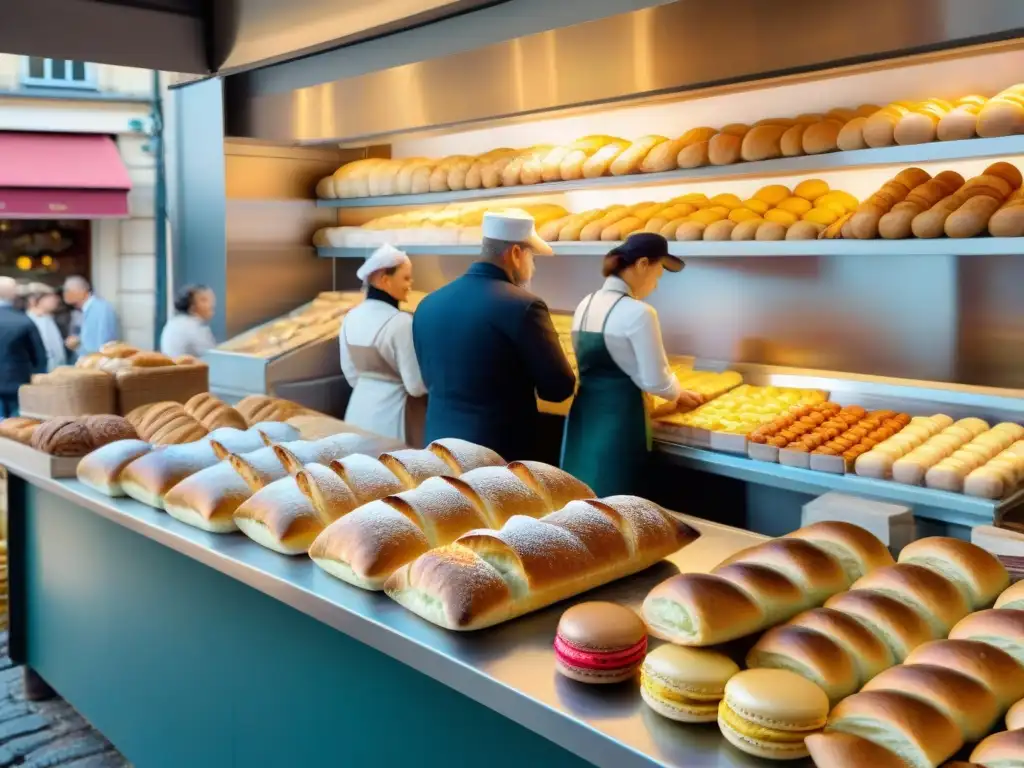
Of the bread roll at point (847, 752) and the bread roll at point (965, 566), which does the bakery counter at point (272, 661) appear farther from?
the bread roll at point (965, 566)

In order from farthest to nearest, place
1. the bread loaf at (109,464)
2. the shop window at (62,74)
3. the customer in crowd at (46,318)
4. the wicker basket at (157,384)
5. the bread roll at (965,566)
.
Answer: the shop window at (62,74), the customer in crowd at (46,318), the wicker basket at (157,384), the bread loaf at (109,464), the bread roll at (965,566)

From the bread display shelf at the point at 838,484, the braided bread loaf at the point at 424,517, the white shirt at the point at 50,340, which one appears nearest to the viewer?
the braided bread loaf at the point at 424,517

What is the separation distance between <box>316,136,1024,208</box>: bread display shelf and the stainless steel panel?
44 cm

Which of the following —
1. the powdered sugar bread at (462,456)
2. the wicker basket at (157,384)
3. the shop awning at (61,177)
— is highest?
the shop awning at (61,177)

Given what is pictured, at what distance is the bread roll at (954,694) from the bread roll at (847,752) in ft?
0.32

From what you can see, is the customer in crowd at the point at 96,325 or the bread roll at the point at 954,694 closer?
the bread roll at the point at 954,694

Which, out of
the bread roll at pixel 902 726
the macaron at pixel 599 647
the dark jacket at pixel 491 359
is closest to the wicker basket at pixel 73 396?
the dark jacket at pixel 491 359

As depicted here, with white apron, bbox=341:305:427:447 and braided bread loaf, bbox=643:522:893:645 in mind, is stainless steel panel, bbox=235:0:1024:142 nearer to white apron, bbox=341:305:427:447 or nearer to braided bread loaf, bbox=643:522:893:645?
white apron, bbox=341:305:427:447

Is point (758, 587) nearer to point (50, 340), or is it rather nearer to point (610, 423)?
point (610, 423)

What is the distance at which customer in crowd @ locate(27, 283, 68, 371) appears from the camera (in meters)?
8.02

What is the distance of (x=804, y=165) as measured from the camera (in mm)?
3348

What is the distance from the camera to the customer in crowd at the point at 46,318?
26.3 ft

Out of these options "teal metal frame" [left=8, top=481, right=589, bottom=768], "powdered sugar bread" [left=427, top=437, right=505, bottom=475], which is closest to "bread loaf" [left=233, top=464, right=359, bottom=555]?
"teal metal frame" [left=8, top=481, right=589, bottom=768]

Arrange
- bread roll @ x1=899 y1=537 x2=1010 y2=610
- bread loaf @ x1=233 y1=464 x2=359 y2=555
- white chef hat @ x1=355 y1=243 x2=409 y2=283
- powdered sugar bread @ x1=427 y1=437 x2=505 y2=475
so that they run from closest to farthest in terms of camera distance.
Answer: bread roll @ x1=899 y1=537 x2=1010 y2=610, bread loaf @ x1=233 y1=464 x2=359 y2=555, powdered sugar bread @ x1=427 y1=437 x2=505 y2=475, white chef hat @ x1=355 y1=243 x2=409 y2=283
